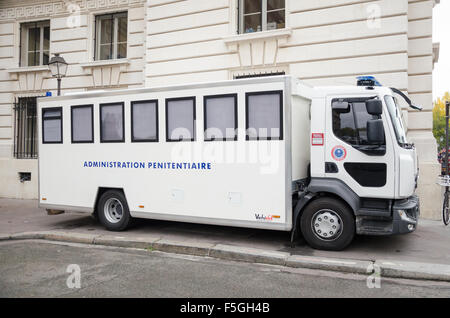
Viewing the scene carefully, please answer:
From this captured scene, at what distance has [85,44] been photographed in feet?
47.6

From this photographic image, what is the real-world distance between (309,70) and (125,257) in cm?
718

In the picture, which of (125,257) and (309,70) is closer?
(125,257)

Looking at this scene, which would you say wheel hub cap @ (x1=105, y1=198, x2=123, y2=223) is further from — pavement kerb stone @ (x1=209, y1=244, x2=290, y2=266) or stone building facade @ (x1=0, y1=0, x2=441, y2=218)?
stone building facade @ (x1=0, y1=0, x2=441, y2=218)

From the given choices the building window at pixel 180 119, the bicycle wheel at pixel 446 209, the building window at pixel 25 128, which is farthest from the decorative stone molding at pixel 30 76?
the bicycle wheel at pixel 446 209

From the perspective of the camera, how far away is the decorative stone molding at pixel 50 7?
1427cm

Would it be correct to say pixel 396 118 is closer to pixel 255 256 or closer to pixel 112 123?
pixel 255 256

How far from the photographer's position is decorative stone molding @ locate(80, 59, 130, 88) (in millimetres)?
13930

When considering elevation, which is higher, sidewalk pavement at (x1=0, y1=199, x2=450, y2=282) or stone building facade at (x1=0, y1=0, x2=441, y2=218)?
stone building facade at (x1=0, y1=0, x2=441, y2=218)

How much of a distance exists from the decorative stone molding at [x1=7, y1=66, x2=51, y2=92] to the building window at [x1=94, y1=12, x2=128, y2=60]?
2.24 metres

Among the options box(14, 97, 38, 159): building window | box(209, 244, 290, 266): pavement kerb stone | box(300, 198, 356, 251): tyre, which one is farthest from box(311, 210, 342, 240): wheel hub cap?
box(14, 97, 38, 159): building window

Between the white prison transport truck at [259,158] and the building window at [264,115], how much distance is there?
0.02 metres

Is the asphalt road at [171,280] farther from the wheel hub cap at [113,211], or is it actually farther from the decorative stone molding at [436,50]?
the decorative stone molding at [436,50]
